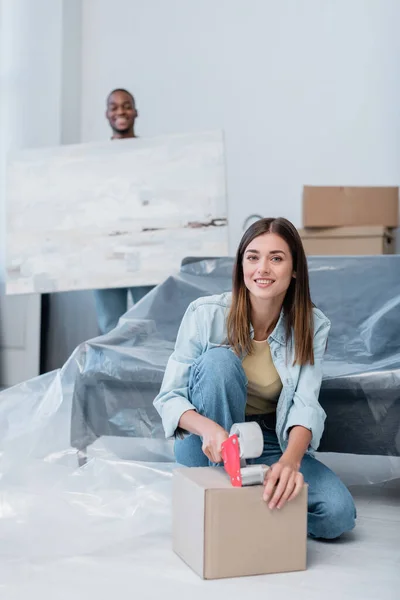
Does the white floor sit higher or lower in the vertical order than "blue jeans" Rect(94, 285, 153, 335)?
lower

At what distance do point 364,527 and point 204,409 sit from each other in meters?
0.43

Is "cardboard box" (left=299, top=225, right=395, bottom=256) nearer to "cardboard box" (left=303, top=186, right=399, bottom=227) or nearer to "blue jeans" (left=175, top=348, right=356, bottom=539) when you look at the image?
"cardboard box" (left=303, top=186, right=399, bottom=227)

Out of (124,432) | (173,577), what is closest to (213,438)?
(173,577)

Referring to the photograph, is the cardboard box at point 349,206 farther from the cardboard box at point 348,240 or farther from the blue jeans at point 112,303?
the blue jeans at point 112,303

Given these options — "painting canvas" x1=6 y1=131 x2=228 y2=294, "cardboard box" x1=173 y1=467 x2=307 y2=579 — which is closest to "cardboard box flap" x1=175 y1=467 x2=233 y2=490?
"cardboard box" x1=173 y1=467 x2=307 y2=579

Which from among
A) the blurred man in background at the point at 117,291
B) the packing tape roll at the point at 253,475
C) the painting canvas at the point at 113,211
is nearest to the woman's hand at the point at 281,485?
the packing tape roll at the point at 253,475

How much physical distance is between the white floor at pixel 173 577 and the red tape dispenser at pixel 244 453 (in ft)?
0.53

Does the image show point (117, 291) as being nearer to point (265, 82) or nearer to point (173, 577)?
point (265, 82)

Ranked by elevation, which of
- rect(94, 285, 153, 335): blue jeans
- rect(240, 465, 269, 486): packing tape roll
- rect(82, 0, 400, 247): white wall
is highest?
rect(82, 0, 400, 247): white wall

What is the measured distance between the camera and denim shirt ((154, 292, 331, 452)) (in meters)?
1.41

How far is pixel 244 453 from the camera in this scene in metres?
1.23

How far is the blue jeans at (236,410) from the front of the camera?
1397 millimetres

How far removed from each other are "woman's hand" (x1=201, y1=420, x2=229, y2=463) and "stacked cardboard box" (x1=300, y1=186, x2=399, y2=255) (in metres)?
2.21

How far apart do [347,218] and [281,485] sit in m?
2.35
